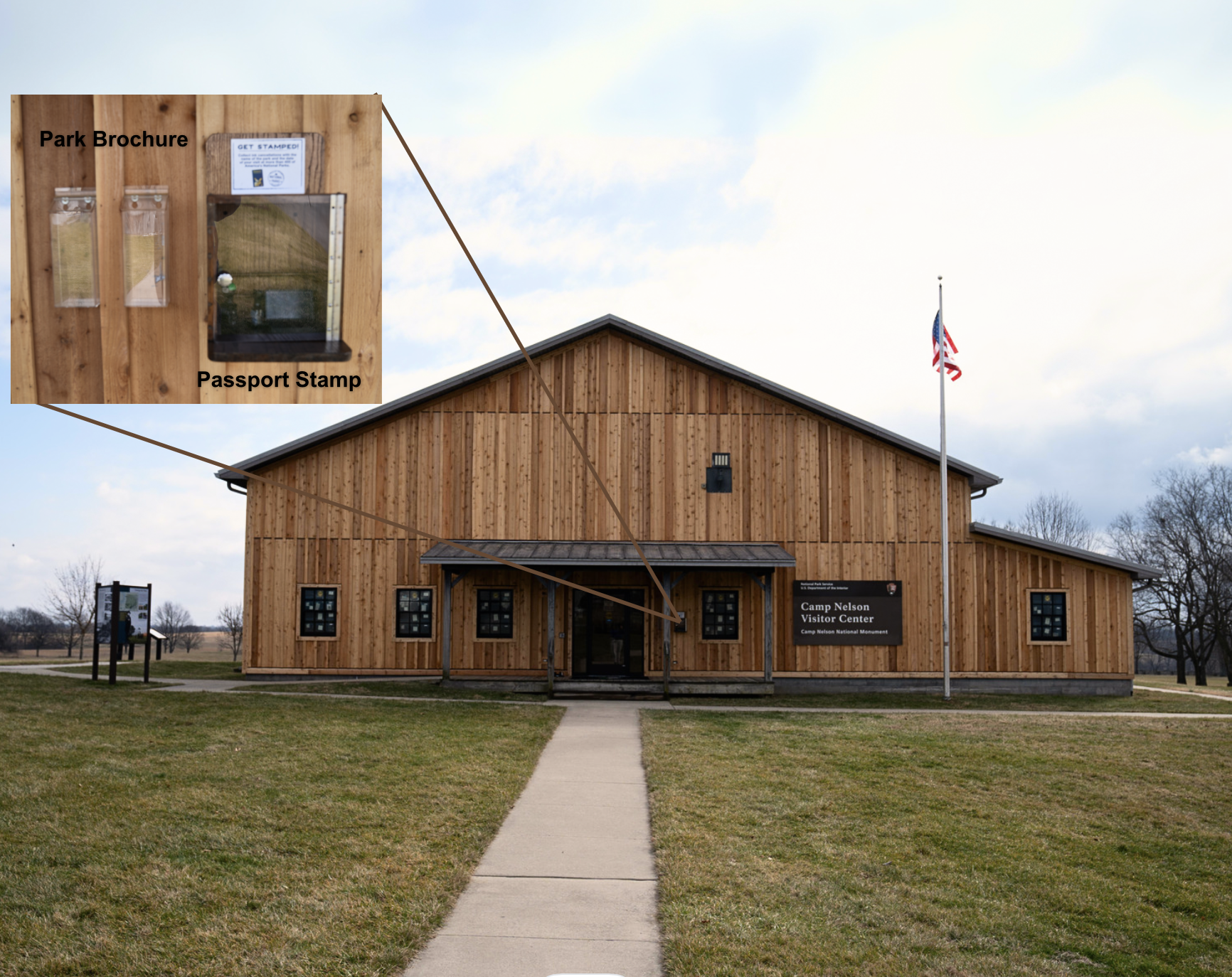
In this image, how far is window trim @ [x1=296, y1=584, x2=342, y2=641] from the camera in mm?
20203

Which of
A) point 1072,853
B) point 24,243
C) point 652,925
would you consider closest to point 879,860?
point 1072,853

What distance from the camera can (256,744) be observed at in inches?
428

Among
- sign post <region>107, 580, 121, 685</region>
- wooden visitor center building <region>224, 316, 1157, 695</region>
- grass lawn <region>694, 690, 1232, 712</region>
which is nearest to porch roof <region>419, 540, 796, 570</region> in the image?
wooden visitor center building <region>224, 316, 1157, 695</region>

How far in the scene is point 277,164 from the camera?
4.00 meters

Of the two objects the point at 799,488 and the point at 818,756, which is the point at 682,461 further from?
the point at 818,756

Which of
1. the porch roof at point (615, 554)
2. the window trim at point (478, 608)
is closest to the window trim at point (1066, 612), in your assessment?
the porch roof at point (615, 554)

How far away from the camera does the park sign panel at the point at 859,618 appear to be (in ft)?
66.4

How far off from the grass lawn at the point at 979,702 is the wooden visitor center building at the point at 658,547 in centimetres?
66

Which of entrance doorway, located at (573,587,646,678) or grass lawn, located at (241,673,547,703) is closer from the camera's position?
grass lawn, located at (241,673,547,703)

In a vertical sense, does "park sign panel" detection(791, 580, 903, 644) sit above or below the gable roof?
below

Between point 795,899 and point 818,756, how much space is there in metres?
5.58

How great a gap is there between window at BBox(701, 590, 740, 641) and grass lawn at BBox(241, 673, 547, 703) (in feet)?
13.6

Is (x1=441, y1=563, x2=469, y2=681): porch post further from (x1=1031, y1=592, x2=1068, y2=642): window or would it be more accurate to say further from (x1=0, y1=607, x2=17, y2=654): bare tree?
(x1=0, y1=607, x2=17, y2=654): bare tree

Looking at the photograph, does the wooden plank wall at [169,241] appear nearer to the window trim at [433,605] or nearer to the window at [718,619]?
the window trim at [433,605]
